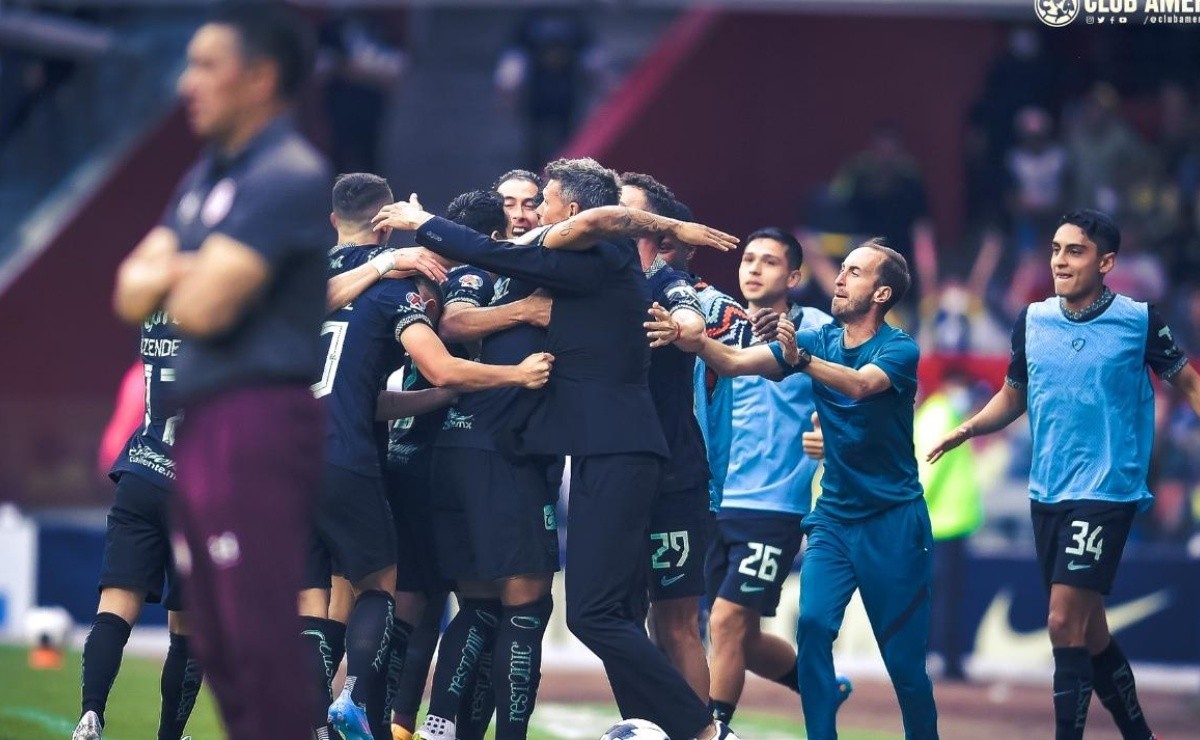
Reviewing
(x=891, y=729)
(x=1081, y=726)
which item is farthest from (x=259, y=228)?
(x=891, y=729)

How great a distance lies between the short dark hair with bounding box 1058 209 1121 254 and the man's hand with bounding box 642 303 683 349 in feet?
7.26

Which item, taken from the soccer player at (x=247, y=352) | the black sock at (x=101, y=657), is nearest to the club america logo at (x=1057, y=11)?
the black sock at (x=101, y=657)

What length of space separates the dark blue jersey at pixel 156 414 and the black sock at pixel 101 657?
2.13 ft

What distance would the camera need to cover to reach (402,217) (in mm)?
7762

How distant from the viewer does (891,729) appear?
11344mm

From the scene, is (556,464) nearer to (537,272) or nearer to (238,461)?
(537,272)

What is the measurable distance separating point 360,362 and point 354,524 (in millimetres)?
738

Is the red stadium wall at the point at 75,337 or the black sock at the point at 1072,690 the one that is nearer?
the black sock at the point at 1072,690

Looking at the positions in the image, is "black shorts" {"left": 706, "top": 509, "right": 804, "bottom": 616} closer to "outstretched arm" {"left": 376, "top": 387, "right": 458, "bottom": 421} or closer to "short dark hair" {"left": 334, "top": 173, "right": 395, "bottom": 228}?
"outstretched arm" {"left": 376, "top": 387, "right": 458, "bottom": 421}

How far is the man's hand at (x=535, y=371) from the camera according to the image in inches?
301

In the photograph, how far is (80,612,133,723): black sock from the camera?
7930mm

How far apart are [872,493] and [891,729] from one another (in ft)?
12.2

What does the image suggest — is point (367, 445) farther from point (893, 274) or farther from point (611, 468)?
point (893, 274)

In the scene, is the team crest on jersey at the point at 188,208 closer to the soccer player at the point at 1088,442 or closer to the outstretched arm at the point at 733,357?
the outstretched arm at the point at 733,357
